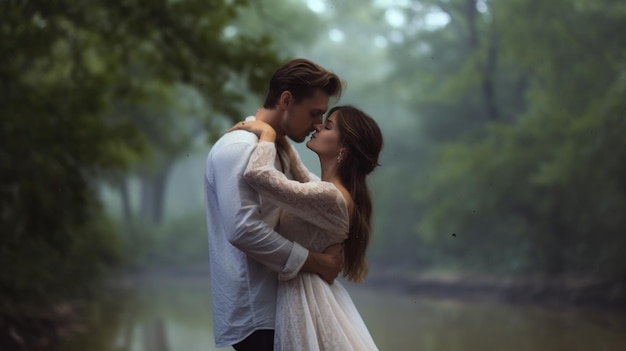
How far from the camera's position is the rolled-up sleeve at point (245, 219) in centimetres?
351

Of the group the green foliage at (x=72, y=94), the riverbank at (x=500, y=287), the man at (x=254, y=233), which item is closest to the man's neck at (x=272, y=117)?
the man at (x=254, y=233)

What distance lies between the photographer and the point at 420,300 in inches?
854

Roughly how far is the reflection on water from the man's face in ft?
24.2

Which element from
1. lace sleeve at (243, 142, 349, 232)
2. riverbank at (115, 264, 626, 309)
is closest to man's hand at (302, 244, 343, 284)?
lace sleeve at (243, 142, 349, 232)

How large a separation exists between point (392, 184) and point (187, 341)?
19821mm

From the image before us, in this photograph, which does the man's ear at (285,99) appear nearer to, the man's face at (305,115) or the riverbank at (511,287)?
the man's face at (305,115)

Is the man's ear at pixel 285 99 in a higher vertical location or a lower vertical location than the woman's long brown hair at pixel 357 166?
higher

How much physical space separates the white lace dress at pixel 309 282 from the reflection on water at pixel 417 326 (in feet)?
24.1

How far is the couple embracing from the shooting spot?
3.58m

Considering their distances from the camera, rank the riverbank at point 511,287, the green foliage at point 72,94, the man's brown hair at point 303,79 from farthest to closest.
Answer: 1. the riverbank at point 511,287
2. the green foliage at point 72,94
3. the man's brown hair at point 303,79

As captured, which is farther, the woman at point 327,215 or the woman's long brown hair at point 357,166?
the woman's long brown hair at point 357,166

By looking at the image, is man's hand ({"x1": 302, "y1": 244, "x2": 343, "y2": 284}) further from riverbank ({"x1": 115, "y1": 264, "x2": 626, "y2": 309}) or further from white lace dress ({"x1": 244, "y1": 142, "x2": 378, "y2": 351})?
riverbank ({"x1": 115, "y1": 264, "x2": 626, "y2": 309})

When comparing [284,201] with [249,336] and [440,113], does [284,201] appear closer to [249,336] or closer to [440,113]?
[249,336]

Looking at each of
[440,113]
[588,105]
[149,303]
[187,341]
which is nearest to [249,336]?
[187,341]
